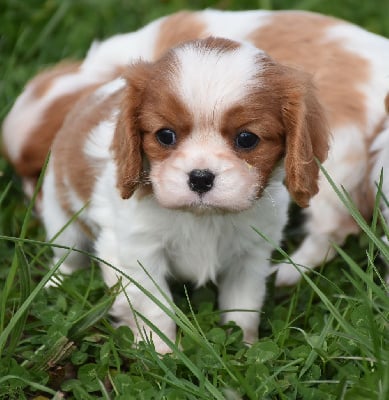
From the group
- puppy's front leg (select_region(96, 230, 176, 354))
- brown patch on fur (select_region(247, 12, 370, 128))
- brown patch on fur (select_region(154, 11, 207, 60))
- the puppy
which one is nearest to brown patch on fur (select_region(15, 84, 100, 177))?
brown patch on fur (select_region(154, 11, 207, 60))

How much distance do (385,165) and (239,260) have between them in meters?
0.71

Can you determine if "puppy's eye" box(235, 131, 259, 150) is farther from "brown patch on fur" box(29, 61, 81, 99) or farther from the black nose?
"brown patch on fur" box(29, 61, 81, 99)

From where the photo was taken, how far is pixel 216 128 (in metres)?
2.67

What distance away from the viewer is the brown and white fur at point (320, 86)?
143 inches

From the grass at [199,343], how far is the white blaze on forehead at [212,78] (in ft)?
1.51

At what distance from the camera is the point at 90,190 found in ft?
11.2

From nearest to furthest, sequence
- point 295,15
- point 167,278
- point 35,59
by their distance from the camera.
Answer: point 167,278
point 295,15
point 35,59

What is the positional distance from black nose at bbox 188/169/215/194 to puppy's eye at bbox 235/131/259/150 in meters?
0.17

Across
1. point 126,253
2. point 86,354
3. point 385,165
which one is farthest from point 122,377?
point 385,165

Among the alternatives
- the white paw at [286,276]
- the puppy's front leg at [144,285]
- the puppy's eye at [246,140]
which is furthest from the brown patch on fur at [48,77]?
the puppy's eye at [246,140]

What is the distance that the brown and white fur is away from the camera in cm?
362

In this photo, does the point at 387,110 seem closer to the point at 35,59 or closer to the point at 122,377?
the point at 122,377

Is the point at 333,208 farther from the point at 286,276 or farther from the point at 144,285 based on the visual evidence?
the point at 144,285

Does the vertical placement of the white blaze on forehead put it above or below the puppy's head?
above
